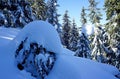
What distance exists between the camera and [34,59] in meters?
14.2

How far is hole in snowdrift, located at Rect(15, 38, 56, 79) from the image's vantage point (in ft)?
46.0

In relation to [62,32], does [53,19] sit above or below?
above

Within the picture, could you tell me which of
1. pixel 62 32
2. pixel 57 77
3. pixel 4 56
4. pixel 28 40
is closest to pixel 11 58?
pixel 4 56

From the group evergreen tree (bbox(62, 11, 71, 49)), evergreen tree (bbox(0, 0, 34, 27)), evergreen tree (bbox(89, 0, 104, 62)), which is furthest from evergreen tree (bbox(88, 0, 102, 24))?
evergreen tree (bbox(62, 11, 71, 49))

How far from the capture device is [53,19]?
150ft

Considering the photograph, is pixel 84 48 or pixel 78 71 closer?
pixel 78 71

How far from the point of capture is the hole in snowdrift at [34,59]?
14016 millimetres

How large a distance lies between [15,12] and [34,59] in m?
16.2

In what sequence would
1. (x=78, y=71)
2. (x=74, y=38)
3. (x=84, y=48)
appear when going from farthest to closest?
(x=74, y=38) < (x=84, y=48) < (x=78, y=71)

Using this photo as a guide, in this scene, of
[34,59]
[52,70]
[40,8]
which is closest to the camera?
[34,59]

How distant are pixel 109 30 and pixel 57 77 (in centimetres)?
1516

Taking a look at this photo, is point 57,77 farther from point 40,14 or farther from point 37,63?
point 40,14

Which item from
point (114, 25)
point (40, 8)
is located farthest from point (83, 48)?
point (40, 8)

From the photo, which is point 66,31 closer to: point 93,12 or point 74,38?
point 74,38
